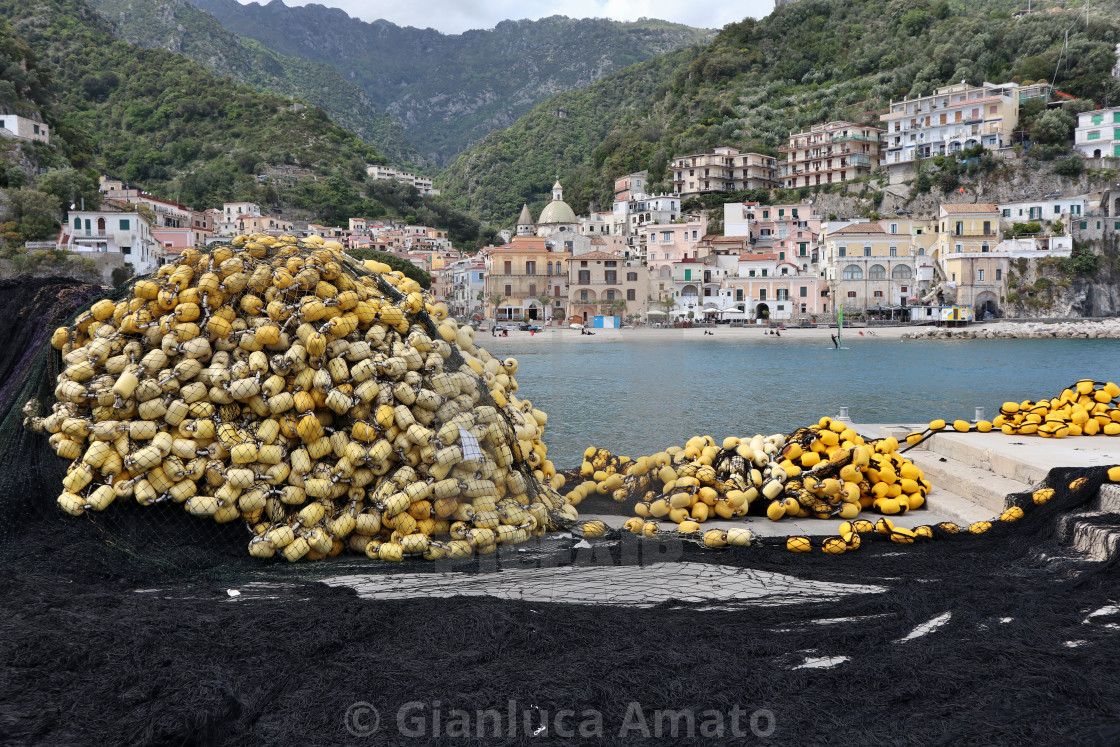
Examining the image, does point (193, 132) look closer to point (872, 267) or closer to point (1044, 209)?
point (872, 267)

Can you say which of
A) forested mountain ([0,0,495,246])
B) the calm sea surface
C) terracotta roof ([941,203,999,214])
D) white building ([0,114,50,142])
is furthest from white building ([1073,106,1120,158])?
white building ([0,114,50,142])

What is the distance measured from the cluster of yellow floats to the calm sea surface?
5768mm

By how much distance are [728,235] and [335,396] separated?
61.5 metres

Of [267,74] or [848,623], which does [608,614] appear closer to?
[848,623]

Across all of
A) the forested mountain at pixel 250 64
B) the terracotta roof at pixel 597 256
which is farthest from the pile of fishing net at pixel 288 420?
the forested mountain at pixel 250 64

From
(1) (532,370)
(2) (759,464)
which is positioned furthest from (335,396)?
(1) (532,370)

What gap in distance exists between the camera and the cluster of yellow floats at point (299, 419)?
12.2ft

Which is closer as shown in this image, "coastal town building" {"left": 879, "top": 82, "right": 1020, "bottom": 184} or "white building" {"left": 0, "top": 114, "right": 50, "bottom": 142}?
"white building" {"left": 0, "top": 114, "right": 50, "bottom": 142}

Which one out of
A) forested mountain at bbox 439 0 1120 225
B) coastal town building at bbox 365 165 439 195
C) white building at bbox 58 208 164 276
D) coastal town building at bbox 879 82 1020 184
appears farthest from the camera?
coastal town building at bbox 365 165 439 195

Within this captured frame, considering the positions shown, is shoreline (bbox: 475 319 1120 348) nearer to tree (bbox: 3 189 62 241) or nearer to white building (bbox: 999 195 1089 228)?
white building (bbox: 999 195 1089 228)

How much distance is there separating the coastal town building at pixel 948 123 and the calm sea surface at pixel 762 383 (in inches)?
963

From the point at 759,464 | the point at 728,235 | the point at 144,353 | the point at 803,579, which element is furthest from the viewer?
the point at 728,235

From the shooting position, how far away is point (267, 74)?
151375mm

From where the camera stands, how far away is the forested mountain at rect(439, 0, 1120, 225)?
221ft
